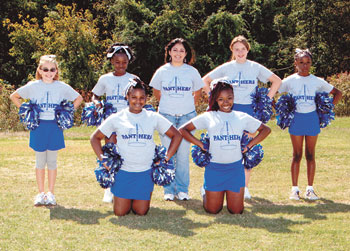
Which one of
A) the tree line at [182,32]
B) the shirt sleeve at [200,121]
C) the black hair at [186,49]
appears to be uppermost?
the tree line at [182,32]

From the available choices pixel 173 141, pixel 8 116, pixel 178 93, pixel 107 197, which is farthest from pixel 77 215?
pixel 8 116

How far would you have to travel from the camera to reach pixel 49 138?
6.43m

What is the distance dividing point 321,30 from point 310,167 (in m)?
22.5

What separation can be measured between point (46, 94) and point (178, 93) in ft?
5.51

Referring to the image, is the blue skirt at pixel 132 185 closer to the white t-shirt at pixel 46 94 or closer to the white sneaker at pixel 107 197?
the white sneaker at pixel 107 197

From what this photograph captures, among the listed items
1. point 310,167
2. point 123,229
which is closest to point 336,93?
point 310,167

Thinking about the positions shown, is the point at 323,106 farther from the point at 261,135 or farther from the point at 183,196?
the point at 183,196

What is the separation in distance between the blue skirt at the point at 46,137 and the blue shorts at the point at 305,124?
3087 millimetres

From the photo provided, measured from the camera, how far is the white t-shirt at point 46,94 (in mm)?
6441

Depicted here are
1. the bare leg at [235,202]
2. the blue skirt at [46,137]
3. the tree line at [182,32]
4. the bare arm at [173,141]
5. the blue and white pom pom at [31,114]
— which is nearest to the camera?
the bare arm at [173,141]

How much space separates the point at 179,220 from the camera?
5582 millimetres

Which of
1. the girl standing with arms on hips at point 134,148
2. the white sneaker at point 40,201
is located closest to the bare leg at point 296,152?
the girl standing with arms on hips at point 134,148

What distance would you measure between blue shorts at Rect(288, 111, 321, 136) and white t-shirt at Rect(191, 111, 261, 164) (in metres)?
1.13

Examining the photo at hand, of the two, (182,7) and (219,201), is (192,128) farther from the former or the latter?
(182,7)
